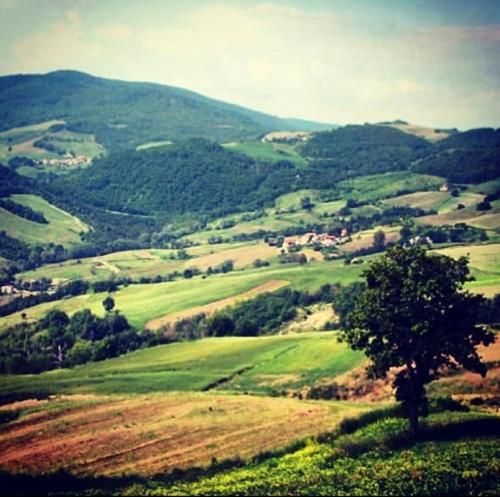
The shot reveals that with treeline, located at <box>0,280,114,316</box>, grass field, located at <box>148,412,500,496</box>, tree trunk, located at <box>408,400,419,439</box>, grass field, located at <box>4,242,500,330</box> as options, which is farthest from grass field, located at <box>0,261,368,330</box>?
grass field, located at <box>148,412,500,496</box>

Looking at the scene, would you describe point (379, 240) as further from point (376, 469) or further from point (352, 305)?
point (376, 469)

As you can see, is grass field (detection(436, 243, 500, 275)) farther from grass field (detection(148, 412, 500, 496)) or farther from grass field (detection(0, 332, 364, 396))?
grass field (detection(148, 412, 500, 496))

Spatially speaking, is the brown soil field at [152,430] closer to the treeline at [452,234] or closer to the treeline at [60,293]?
the treeline at [60,293]

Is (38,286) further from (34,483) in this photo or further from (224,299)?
(34,483)

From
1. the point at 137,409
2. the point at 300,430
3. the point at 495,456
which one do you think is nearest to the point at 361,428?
the point at 300,430

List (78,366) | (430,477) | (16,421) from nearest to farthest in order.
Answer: (430,477) → (16,421) → (78,366)

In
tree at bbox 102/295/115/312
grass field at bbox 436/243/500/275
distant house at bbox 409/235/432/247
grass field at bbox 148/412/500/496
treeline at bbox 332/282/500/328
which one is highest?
distant house at bbox 409/235/432/247

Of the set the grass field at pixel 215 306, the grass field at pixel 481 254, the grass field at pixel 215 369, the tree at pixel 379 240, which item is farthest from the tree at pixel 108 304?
the tree at pixel 379 240
